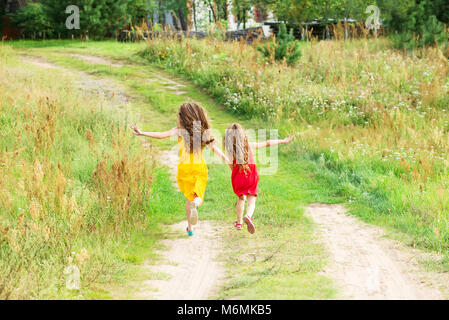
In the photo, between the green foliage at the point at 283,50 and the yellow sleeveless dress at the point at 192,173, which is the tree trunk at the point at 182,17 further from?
the yellow sleeveless dress at the point at 192,173

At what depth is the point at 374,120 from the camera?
11609 mm

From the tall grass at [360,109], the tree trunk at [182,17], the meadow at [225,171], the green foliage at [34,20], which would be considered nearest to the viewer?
the meadow at [225,171]

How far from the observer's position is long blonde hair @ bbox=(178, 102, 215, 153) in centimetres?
673

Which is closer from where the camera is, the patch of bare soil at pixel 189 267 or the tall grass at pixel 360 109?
the patch of bare soil at pixel 189 267

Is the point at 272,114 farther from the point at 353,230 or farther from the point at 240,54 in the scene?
the point at 353,230

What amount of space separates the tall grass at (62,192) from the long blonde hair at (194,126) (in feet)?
3.40

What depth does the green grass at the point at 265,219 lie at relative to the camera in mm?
5426

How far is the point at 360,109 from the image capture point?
1224 cm

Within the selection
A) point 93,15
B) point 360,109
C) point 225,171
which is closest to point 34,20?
point 93,15

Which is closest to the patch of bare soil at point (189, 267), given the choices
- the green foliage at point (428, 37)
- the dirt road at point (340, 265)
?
the dirt road at point (340, 265)

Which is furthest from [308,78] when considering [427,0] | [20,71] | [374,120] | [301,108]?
[20,71]

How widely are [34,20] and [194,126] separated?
17.6 meters
